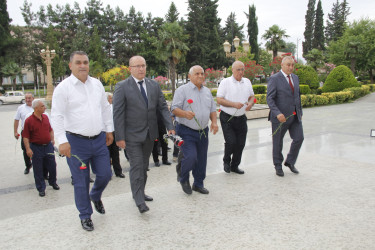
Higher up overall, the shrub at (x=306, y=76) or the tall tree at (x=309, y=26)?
the tall tree at (x=309, y=26)

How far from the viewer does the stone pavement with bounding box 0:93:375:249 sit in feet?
9.67

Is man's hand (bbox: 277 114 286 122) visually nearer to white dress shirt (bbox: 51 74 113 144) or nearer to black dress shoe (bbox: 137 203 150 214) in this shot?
black dress shoe (bbox: 137 203 150 214)

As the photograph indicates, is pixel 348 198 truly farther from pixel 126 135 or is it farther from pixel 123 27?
pixel 123 27

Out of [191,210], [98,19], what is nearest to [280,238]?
[191,210]

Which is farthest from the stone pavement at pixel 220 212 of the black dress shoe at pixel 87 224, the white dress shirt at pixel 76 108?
the white dress shirt at pixel 76 108

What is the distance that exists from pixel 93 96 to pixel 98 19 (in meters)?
57.7

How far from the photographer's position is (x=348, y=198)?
13.0 ft

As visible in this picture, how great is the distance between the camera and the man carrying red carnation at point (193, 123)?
4.13 meters

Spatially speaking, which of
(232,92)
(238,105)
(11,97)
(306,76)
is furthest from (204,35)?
(238,105)

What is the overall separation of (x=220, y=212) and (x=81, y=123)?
185cm

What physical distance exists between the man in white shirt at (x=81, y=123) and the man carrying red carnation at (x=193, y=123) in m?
1.13

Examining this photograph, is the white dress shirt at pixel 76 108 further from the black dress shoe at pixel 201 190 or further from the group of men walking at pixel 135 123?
the black dress shoe at pixel 201 190

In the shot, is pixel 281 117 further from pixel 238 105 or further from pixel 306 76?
pixel 306 76

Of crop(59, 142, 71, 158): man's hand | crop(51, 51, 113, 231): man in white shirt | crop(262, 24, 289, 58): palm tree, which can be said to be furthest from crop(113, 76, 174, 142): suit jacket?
crop(262, 24, 289, 58): palm tree
